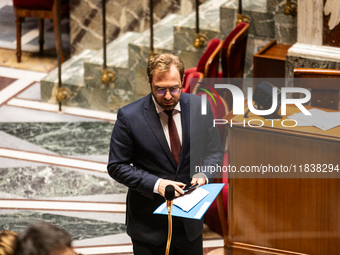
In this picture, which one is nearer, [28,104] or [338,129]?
[338,129]

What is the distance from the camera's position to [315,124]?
99.3 inches

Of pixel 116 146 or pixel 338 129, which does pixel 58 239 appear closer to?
pixel 116 146

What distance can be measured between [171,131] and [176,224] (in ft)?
1.24

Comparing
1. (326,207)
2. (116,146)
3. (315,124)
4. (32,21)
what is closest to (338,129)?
(315,124)

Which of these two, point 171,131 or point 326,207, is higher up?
point 171,131

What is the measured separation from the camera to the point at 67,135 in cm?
459

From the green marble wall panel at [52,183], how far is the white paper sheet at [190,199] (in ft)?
5.66

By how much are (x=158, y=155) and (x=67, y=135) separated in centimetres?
252

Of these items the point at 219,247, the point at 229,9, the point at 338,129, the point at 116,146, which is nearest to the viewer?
the point at 116,146

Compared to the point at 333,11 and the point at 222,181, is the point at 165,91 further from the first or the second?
the point at 333,11

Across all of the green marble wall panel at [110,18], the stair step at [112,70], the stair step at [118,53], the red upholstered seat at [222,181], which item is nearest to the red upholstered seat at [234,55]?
the red upholstered seat at [222,181]

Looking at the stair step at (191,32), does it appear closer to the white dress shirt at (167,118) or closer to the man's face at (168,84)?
the white dress shirt at (167,118)

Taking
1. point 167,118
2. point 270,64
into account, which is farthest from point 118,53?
point 167,118

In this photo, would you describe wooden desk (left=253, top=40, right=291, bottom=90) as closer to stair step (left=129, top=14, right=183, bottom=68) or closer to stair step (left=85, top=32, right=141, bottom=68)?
stair step (left=129, top=14, right=183, bottom=68)
